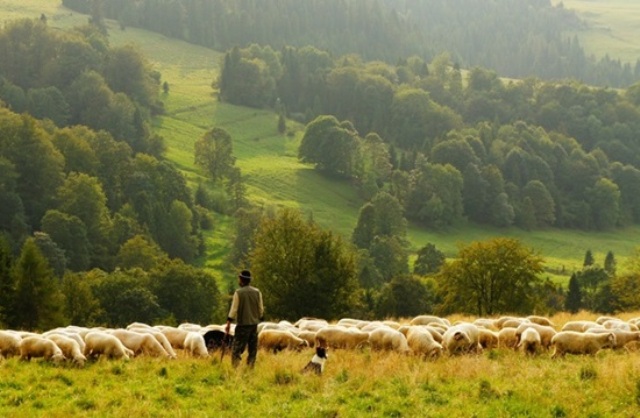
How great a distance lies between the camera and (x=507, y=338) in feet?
90.4

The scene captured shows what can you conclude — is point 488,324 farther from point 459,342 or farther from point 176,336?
point 176,336

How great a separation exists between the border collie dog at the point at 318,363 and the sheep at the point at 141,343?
201 inches

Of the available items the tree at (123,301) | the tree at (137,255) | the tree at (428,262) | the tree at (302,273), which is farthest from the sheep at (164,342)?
the tree at (428,262)

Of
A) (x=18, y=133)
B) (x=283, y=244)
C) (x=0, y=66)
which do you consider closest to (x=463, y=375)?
(x=283, y=244)

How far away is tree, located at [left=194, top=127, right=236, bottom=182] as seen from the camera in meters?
168

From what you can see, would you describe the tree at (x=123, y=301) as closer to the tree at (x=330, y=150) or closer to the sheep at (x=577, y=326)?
the sheep at (x=577, y=326)

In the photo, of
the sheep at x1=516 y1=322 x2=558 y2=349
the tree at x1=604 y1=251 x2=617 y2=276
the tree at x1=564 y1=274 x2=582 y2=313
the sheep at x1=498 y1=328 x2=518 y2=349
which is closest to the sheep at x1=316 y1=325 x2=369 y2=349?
the sheep at x1=498 y1=328 x2=518 y2=349

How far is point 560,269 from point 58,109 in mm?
112193

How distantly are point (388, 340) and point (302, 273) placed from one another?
39.0 metres

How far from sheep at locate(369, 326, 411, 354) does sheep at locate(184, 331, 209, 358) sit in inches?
210

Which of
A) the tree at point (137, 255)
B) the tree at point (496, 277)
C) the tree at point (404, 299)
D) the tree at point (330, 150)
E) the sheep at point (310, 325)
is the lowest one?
the tree at point (137, 255)

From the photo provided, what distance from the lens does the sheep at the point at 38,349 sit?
22.3 m

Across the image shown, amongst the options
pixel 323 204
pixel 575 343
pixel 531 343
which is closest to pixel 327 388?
pixel 531 343

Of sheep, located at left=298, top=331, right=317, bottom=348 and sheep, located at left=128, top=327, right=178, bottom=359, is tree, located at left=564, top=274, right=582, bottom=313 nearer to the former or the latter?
sheep, located at left=298, top=331, right=317, bottom=348
